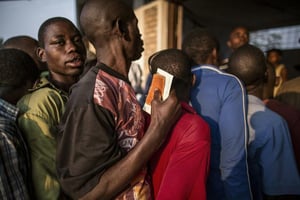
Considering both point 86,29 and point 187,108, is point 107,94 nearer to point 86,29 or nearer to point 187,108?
point 86,29

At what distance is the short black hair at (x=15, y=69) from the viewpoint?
3.68ft

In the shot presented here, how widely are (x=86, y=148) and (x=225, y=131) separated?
31.9 inches

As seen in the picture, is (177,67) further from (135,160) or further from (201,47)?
(135,160)

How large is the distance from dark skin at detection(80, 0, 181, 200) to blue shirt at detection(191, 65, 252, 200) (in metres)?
0.49

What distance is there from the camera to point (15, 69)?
3.75 feet

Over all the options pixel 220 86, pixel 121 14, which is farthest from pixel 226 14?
pixel 121 14

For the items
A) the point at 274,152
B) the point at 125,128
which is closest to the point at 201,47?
the point at 274,152

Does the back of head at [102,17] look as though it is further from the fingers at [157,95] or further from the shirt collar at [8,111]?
the shirt collar at [8,111]

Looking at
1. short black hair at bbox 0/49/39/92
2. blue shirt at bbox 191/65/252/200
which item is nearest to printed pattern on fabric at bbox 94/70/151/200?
short black hair at bbox 0/49/39/92

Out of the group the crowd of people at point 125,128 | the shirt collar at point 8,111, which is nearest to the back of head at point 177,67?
the crowd of people at point 125,128

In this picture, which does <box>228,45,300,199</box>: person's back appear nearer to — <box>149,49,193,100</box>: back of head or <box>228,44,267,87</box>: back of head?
<box>228,44,267,87</box>: back of head

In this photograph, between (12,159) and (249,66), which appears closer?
(12,159)

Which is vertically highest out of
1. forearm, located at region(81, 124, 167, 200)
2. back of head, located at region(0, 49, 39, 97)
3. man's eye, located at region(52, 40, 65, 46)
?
man's eye, located at region(52, 40, 65, 46)

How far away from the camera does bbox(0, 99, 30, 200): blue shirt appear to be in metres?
0.91
